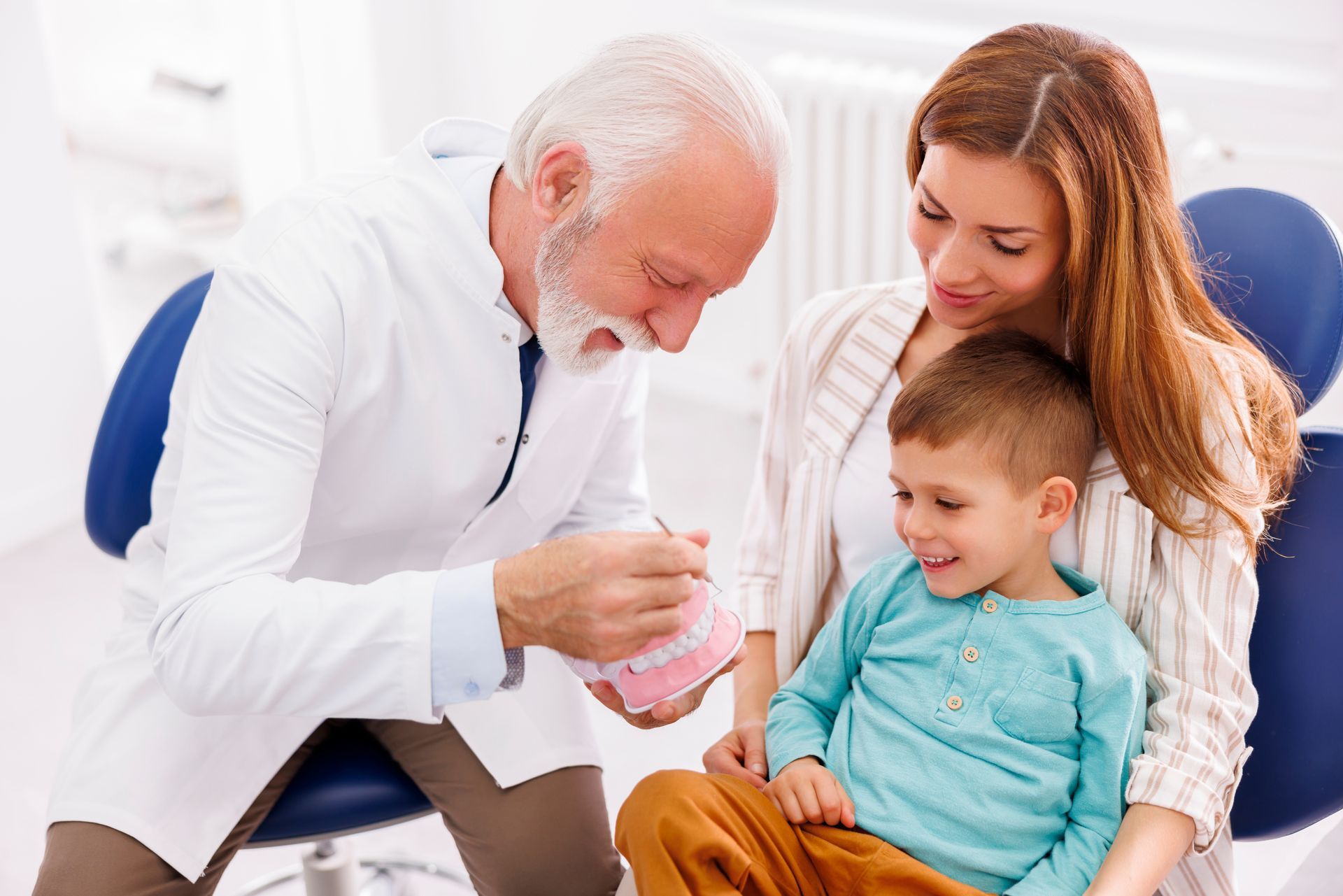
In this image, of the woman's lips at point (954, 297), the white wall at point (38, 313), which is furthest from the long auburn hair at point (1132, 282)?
the white wall at point (38, 313)

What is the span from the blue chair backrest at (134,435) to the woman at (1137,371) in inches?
33.9

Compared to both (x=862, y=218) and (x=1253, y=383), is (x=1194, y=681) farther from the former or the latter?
(x=862, y=218)

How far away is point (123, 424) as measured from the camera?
5.51 ft

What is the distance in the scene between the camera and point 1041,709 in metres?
1.32

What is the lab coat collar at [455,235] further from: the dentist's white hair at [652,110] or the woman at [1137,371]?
the woman at [1137,371]

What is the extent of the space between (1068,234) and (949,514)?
34 centimetres

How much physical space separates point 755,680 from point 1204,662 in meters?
0.55

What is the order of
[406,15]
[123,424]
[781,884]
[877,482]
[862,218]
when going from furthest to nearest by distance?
[406,15]
[862,218]
[123,424]
[877,482]
[781,884]

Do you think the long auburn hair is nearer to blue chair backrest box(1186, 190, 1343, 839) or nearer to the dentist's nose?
blue chair backrest box(1186, 190, 1343, 839)

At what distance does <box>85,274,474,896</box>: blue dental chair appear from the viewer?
1540 mm

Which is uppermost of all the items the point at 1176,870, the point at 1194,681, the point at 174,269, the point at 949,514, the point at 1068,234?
the point at 1068,234

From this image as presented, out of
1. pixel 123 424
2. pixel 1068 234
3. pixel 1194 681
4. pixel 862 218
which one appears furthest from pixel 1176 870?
pixel 862 218

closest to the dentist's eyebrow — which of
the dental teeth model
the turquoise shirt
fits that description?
the dental teeth model

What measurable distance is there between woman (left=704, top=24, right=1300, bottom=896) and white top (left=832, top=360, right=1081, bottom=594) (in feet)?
0.55
